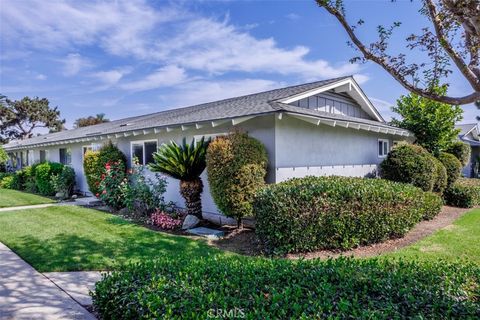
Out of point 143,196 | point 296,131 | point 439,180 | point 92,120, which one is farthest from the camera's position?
point 92,120

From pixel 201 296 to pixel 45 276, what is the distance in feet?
13.0

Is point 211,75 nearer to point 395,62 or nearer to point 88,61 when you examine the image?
point 88,61

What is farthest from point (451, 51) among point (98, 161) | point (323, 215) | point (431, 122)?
point (98, 161)

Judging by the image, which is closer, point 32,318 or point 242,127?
point 32,318

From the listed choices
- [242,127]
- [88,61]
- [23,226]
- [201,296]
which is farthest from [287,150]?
[88,61]

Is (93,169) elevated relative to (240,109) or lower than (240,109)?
lower

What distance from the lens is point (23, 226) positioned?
910cm

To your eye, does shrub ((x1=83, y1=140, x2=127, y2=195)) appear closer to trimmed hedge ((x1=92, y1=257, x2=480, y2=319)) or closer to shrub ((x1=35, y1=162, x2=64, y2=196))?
shrub ((x1=35, y1=162, x2=64, y2=196))

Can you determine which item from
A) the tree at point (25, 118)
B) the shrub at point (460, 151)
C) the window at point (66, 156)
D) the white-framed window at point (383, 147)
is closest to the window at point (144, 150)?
the window at point (66, 156)

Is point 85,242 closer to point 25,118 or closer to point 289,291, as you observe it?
point 289,291

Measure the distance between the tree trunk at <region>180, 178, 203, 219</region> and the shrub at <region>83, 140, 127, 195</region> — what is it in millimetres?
5063

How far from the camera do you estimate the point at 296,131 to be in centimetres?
940

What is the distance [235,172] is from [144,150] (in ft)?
21.0

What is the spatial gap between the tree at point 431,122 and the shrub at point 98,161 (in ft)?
45.9
